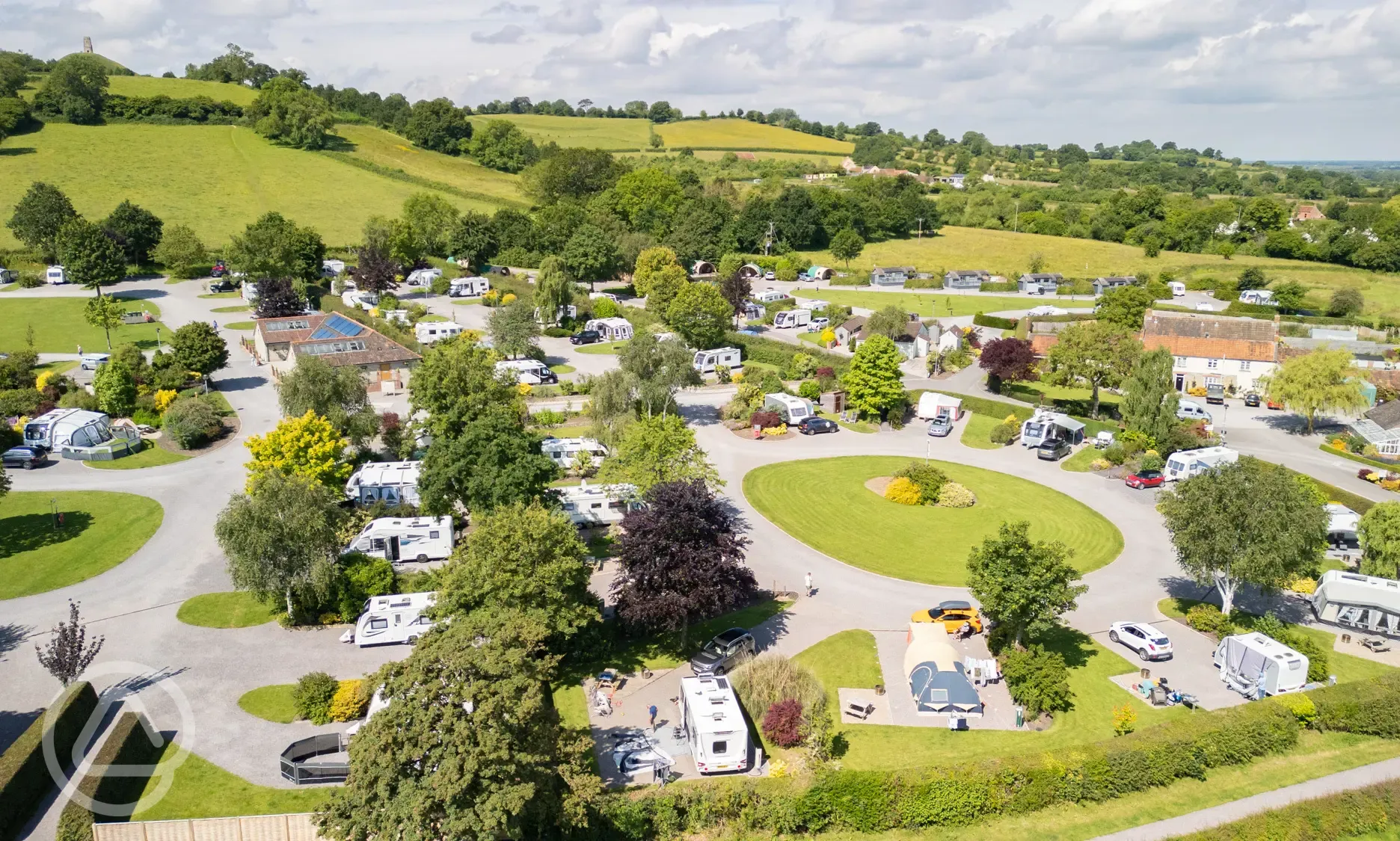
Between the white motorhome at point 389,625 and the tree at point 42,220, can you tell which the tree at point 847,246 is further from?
the white motorhome at point 389,625

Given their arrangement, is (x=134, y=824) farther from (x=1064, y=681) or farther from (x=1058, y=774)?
(x=1064, y=681)

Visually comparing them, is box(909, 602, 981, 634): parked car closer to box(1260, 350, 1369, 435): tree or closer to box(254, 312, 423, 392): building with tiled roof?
box(1260, 350, 1369, 435): tree

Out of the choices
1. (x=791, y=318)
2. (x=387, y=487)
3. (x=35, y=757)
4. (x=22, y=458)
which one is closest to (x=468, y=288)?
(x=791, y=318)

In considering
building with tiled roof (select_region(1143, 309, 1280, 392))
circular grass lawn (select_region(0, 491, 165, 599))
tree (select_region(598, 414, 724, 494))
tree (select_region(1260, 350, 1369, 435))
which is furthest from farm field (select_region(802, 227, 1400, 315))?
circular grass lawn (select_region(0, 491, 165, 599))

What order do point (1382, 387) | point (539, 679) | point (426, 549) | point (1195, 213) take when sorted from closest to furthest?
point (539, 679) → point (426, 549) → point (1382, 387) → point (1195, 213)

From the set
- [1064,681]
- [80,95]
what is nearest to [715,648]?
[1064,681]

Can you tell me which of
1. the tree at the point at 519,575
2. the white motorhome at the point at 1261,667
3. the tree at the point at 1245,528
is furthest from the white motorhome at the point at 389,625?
the tree at the point at 1245,528

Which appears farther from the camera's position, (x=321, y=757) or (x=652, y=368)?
(x=652, y=368)
